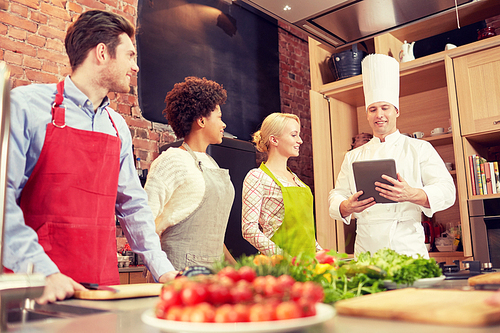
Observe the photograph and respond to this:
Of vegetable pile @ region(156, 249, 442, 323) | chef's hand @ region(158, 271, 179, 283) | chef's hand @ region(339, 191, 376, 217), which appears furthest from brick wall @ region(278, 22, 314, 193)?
vegetable pile @ region(156, 249, 442, 323)

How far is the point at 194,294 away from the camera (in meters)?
0.51

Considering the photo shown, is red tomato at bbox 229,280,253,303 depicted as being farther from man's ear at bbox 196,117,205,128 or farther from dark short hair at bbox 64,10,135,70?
man's ear at bbox 196,117,205,128

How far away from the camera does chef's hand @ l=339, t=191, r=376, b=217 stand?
191 centimetres

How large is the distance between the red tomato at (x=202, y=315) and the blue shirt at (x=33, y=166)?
0.63 meters

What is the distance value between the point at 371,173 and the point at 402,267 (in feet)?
3.11

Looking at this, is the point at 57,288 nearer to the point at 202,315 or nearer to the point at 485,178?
the point at 202,315

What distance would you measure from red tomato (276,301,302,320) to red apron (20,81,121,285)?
90 centimetres

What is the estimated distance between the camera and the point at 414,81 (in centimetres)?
328

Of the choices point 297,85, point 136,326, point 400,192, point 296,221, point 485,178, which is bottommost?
point 136,326

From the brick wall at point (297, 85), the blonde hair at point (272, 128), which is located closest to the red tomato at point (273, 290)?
the blonde hair at point (272, 128)

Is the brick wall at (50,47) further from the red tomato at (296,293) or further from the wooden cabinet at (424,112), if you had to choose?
the red tomato at (296,293)

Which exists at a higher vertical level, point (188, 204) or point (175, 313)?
point (188, 204)

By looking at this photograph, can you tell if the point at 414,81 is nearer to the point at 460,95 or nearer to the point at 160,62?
the point at 460,95

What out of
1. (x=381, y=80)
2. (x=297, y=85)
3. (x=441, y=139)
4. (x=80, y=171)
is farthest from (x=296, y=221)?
(x=297, y=85)
